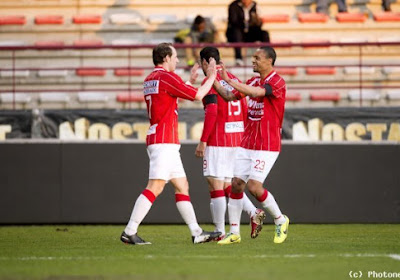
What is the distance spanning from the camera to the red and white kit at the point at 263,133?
1079cm

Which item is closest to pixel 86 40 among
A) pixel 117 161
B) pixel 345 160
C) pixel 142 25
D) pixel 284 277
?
pixel 142 25

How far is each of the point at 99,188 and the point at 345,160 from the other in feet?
12.1

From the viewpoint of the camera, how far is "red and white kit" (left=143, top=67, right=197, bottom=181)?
10367 mm

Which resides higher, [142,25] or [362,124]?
[142,25]

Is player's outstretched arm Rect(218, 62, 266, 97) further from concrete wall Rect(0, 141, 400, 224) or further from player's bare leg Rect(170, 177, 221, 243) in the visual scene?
concrete wall Rect(0, 141, 400, 224)

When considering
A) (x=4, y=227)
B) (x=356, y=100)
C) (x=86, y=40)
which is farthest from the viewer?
(x=86, y=40)

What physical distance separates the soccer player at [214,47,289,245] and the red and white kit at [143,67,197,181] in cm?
53

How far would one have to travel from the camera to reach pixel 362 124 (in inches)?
626

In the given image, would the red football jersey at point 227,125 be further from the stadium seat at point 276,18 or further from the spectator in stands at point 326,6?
the spectator in stands at point 326,6

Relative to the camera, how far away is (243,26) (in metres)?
18.8

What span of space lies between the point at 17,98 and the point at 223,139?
717 centimetres

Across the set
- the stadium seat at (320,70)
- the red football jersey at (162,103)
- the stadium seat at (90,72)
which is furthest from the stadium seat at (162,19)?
the red football jersey at (162,103)

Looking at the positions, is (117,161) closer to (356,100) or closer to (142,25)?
(356,100)

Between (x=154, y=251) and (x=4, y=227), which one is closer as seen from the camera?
(x=154, y=251)
